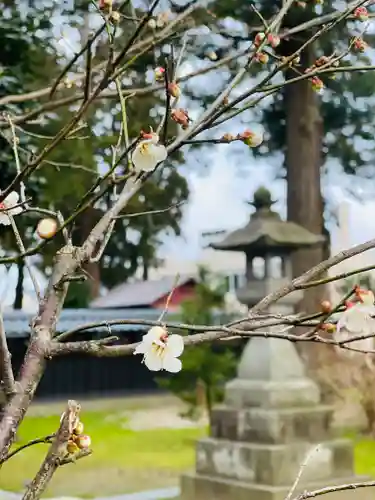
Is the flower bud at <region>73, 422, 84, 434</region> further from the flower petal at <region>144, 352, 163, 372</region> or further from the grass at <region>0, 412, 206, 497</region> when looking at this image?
the grass at <region>0, 412, 206, 497</region>

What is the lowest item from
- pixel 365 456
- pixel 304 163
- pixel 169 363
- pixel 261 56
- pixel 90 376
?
pixel 365 456

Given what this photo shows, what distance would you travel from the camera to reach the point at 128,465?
6.07 m

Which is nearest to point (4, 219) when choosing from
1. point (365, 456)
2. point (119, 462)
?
point (119, 462)

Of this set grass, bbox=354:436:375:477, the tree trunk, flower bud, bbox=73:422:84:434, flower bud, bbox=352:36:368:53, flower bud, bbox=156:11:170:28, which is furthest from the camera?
the tree trunk

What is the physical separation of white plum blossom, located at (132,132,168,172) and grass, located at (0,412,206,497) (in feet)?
14.6

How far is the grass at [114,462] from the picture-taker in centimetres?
529

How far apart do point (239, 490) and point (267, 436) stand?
0.33 meters

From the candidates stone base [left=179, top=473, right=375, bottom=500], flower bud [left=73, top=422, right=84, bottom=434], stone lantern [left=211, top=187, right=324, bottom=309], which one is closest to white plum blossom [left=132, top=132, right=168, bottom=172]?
flower bud [left=73, top=422, right=84, bottom=434]

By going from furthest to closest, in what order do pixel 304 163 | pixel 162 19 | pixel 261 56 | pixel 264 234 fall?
pixel 304 163, pixel 264 234, pixel 162 19, pixel 261 56

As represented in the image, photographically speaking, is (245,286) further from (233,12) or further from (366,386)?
(233,12)

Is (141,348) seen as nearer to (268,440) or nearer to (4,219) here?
(4,219)

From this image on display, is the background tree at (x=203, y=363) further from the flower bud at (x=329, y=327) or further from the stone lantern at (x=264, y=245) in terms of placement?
the flower bud at (x=329, y=327)

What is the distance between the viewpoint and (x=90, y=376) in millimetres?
10195

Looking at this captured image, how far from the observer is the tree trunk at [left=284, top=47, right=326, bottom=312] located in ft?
25.4
